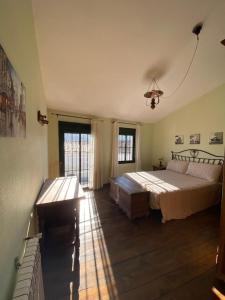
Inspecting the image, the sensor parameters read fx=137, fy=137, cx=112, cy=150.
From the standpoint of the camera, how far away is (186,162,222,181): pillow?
2.99 m

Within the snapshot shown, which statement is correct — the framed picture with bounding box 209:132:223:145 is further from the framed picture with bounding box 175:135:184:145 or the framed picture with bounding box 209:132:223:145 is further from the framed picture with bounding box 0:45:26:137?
the framed picture with bounding box 0:45:26:137

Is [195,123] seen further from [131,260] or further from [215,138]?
[131,260]

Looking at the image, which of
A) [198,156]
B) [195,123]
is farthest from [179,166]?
[195,123]

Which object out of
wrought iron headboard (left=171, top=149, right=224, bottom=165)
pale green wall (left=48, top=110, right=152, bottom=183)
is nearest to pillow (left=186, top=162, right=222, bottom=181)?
wrought iron headboard (left=171, top=149, right=224, bottom=165)

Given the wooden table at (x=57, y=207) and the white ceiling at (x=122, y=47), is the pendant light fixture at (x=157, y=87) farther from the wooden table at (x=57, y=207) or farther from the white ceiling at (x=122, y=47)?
the wooden table at (x=57, y=207)

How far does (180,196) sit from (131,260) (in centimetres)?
139

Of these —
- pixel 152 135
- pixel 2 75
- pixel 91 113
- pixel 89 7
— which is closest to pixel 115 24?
pixel 89 7

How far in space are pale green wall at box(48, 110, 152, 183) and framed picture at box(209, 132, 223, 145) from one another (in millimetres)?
2173

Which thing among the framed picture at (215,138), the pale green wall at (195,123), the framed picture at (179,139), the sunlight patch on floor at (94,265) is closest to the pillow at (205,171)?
the pale green wall at (195,123)

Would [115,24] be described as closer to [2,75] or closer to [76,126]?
[2,75]

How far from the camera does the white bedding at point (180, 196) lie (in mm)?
2414

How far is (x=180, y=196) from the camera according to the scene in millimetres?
2490

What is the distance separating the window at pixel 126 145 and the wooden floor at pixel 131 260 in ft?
8.47

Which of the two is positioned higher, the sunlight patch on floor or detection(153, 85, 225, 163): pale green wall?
detection(153, 85, 225, 163): pale green wall
